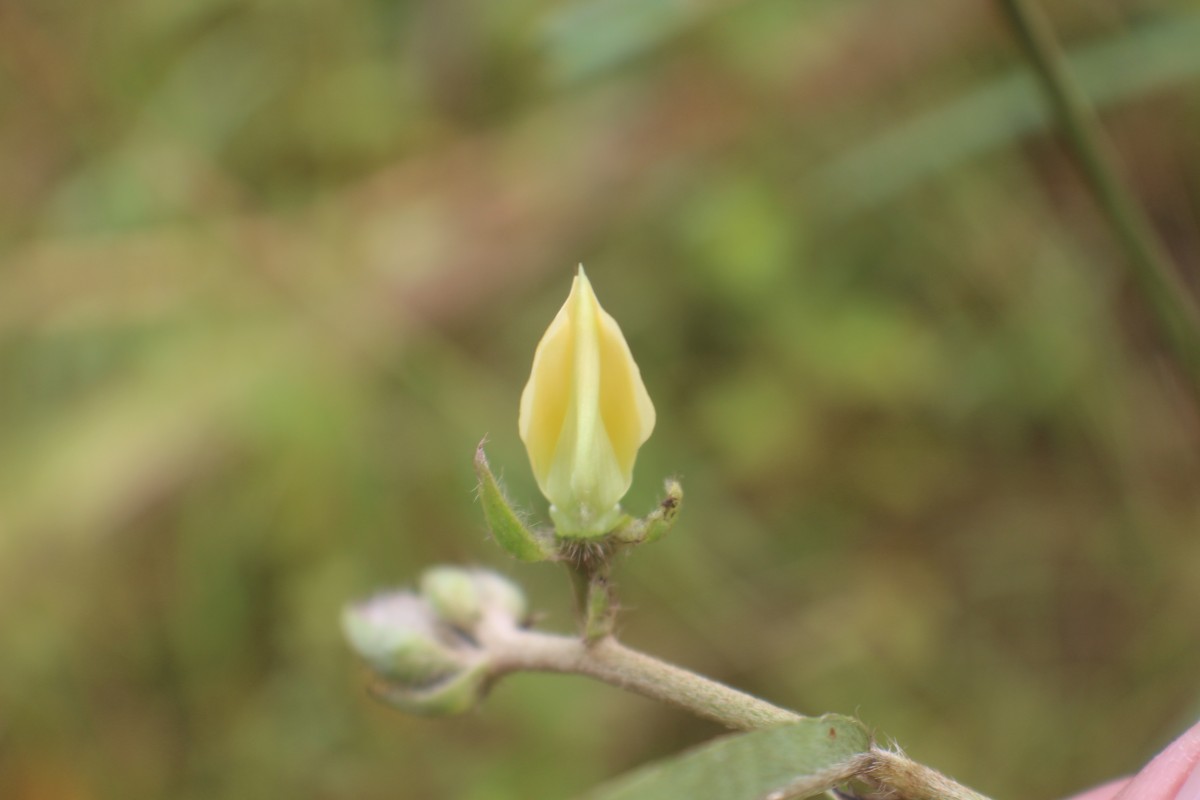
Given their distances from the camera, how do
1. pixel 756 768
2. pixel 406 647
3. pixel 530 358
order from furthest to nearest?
pixel 530 358 < pixel 406 647 < pixel 756 768

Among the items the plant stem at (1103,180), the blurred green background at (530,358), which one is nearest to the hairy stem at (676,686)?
the plant stem at (1103,180)

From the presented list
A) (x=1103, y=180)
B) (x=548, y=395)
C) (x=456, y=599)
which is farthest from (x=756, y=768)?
(x=1103, y=180)

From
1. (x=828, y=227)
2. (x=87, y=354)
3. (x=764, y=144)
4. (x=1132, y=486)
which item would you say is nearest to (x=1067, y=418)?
(x=1132, y=486)

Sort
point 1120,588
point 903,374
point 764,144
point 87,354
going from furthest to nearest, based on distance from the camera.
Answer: point 87,354 < point 764,144 < point 903,374 < point 1120,588

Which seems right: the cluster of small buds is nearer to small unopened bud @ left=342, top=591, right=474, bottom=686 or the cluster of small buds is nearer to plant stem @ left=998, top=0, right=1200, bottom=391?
small unopened bud @ left=342, top=591, right=474, bottom=686

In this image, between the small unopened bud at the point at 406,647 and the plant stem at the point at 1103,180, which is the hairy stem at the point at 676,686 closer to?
the small unopened bud at the point at 406,647

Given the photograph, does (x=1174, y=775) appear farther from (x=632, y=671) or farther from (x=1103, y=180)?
(x=1103, y=180)

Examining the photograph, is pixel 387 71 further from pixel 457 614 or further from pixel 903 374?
pixel 457 614

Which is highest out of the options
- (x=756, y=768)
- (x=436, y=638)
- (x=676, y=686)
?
(x=436, y=638)
